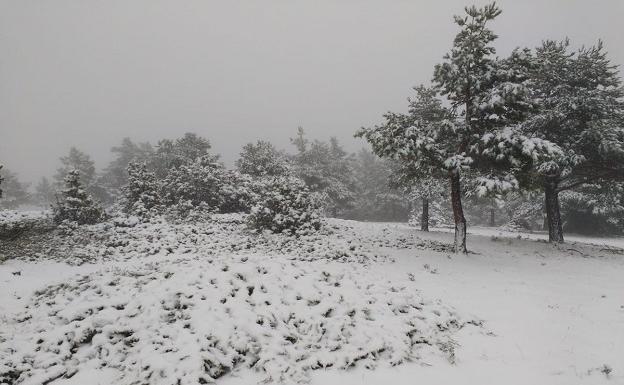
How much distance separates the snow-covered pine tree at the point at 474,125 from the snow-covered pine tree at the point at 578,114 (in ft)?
12.3

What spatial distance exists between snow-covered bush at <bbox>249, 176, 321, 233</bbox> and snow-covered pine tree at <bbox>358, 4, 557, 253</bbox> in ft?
16.0

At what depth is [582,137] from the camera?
15.4 meters

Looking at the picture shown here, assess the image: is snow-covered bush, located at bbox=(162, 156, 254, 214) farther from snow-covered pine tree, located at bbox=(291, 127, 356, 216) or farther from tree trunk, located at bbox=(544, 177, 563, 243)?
tree trunk, located at bbox=(544, 177, 563, 243)

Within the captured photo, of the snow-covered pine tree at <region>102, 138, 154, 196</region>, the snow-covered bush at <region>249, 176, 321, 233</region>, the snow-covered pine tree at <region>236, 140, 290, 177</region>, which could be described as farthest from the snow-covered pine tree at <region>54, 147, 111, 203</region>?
the snow-covered bush at <region>249, 176, 321, 233</region>

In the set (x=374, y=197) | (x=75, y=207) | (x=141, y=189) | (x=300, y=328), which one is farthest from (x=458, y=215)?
(x=374, y=197)

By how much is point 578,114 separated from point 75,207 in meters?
25.1

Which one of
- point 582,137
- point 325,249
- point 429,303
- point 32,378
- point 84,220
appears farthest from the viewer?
point 84,220

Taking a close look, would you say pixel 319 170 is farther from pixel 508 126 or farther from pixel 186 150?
pixel 508 126

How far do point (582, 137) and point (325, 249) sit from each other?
12.9 metres

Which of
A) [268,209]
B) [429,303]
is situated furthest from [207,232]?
[429,303]

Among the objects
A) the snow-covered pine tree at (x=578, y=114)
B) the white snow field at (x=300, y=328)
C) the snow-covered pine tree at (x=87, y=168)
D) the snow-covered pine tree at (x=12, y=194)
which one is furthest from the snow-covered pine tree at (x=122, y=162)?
the snow-covered pine tree at (x=578, y=114)

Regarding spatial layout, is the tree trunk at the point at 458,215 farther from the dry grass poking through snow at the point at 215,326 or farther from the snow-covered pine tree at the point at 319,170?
the snow-covered pine tree at the point at 319,170

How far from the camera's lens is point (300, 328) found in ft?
19.9

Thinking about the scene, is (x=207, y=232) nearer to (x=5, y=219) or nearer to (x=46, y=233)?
(x=46, y=233)
